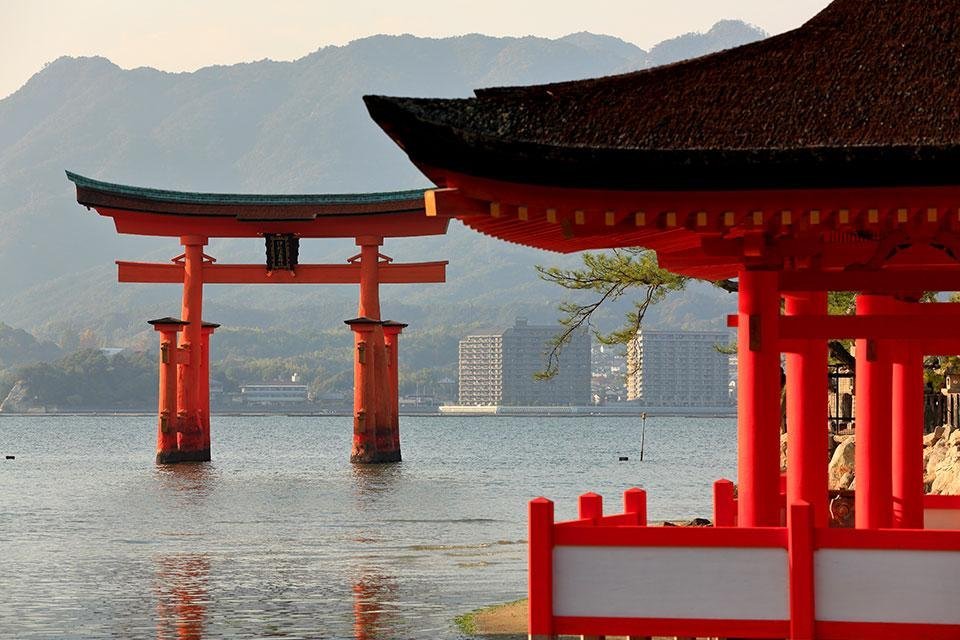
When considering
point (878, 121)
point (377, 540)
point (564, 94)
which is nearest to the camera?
point (878, 121)

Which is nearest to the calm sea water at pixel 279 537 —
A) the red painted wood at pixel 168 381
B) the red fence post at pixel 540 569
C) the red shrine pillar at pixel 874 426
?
the red painted wood at pixel 168 381

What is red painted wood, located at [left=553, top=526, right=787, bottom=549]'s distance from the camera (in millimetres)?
9391

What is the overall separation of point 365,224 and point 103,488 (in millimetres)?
10652

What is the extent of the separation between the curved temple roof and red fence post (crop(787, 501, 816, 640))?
32957 mm

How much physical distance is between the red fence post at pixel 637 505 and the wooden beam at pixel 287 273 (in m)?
31.9

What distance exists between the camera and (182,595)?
19688 millimetres

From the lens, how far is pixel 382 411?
46.5m

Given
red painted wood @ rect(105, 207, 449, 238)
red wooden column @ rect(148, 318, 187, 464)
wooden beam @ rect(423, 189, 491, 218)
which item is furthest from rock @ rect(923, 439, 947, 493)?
red wooden column @ rect(148, 318, 187, 464)

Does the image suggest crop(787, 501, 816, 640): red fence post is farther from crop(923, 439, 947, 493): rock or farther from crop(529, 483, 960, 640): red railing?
crop(923, 439, 947, 493): rock

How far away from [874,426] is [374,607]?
7944 mm

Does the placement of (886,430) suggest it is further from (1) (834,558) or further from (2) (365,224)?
(2) (365,224)

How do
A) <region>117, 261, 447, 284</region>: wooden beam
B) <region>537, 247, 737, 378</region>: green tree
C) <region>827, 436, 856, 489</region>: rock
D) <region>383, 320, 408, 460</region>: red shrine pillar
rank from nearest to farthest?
<region>827, 436, 856, 489</region>: rock, <region>537, 247, 737, 378</region>: green tree, <region>117, 261, 447, 284</region>: wooden beam, <region>383, 320, 408, 460</region>: red shrine pillar

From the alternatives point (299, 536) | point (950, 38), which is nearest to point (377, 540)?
point (299, 536)

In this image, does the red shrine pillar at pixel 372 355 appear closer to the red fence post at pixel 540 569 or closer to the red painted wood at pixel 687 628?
the red fence post at pixel 540 569
